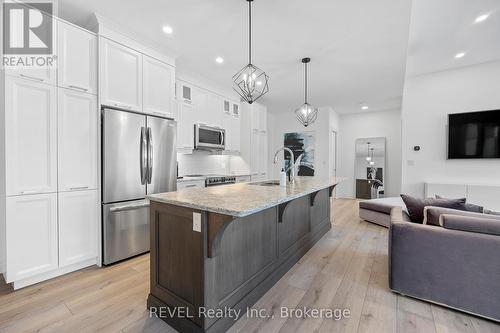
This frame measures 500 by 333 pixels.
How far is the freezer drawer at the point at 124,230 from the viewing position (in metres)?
2.63

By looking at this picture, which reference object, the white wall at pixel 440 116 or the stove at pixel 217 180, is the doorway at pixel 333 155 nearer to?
the white wall at pixel 440 116

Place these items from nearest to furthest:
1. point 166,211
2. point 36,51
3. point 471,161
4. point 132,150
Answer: point 166,211
point 36,51
point 132,150
point 471,161

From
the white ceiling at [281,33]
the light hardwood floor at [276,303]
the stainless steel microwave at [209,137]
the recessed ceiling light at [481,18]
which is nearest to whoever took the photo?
the light hardwood floor at [276,303]

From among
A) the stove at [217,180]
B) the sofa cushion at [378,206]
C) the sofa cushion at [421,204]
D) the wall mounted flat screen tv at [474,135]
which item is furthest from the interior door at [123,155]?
the wall mounted flat screen tv at [474,135]

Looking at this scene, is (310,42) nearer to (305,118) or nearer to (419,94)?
(305,118)

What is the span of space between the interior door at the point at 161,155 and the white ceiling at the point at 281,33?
43.6 inches

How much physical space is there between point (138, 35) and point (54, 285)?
9.56 feet

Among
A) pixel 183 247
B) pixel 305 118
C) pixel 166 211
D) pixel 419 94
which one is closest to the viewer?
pixel 183 247

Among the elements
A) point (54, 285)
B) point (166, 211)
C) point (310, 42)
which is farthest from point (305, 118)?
point (54, 285)

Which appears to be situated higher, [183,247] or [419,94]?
[419,94]

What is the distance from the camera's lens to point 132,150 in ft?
9.21

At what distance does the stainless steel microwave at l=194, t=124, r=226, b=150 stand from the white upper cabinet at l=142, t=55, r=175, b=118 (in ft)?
2.86

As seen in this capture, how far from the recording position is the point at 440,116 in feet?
15.4

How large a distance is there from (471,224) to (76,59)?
3987mm
